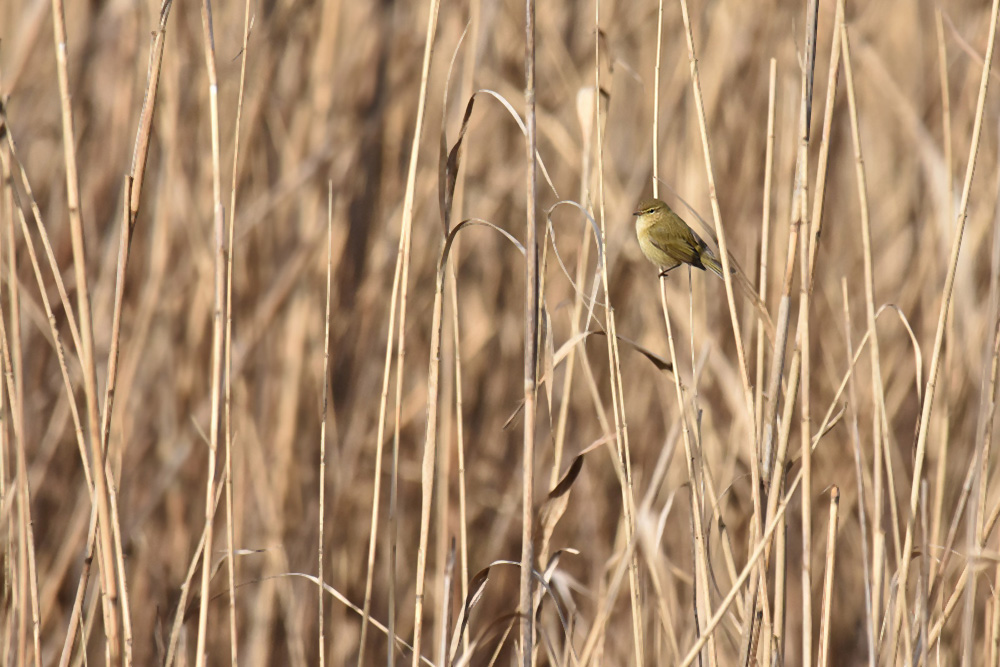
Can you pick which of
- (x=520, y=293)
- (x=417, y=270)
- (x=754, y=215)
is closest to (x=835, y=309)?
(x=754, y=215)

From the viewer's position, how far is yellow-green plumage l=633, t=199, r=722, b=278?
1271mm

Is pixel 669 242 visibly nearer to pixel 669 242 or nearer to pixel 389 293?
pixel 669 242

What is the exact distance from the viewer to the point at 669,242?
4.23ft

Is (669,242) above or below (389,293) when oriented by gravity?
above

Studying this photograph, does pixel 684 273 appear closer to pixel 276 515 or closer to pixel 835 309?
pixel 835 309

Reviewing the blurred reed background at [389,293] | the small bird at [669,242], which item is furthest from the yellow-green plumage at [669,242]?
the blurred reed background at [389,293]

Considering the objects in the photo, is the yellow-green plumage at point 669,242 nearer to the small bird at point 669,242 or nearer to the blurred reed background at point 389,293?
the small bird at point 669,242

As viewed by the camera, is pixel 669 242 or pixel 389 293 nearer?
pixel 669 242

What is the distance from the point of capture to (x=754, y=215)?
1643mm

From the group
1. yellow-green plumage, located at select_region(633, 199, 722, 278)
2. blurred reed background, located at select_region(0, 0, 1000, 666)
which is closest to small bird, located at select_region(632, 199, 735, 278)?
yellow-green plumage, located at select_region(633, 199, 722, 278)

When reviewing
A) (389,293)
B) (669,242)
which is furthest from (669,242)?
(389,293)

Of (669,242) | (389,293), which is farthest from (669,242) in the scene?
(389,293)

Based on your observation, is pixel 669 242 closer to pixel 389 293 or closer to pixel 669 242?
pixel 669 242

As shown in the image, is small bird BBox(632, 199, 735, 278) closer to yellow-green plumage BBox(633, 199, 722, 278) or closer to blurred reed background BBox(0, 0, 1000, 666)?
yellow-green plumage BBox(633, 199, 722, 278)
